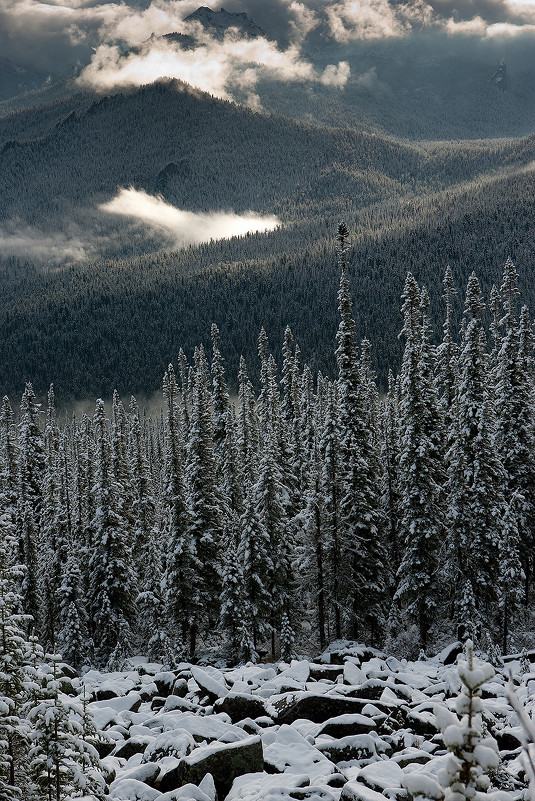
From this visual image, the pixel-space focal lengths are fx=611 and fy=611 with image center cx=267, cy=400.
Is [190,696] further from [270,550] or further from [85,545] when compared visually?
[85,545]

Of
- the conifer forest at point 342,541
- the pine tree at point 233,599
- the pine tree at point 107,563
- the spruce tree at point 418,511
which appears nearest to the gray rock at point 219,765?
the conifer forest at point 342,541

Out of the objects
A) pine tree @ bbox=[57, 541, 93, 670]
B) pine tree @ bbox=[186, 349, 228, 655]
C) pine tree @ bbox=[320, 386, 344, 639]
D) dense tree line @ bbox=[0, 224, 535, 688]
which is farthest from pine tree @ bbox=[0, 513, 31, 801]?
pine tree @ bbox=[57, 541, 93, 670]

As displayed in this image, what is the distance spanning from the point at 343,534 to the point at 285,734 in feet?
68.6

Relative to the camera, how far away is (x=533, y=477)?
39.6 m

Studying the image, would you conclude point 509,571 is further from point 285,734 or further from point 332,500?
point 285,734

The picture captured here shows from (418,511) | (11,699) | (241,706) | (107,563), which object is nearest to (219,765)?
(241,706)

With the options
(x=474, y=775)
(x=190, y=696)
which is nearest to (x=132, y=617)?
(x=190, y=696)

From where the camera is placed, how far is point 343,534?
36375mm

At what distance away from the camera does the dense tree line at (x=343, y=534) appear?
34.7 metres

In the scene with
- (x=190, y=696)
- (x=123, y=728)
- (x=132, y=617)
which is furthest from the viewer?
(x=132, y=617)

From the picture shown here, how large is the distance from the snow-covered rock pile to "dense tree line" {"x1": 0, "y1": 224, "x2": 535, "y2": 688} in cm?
1217

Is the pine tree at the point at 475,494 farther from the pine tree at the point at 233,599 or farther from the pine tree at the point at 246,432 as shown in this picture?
the pine tree at the point at 246,432

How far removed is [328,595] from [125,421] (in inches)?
1785

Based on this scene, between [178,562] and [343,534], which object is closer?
[343,534]
